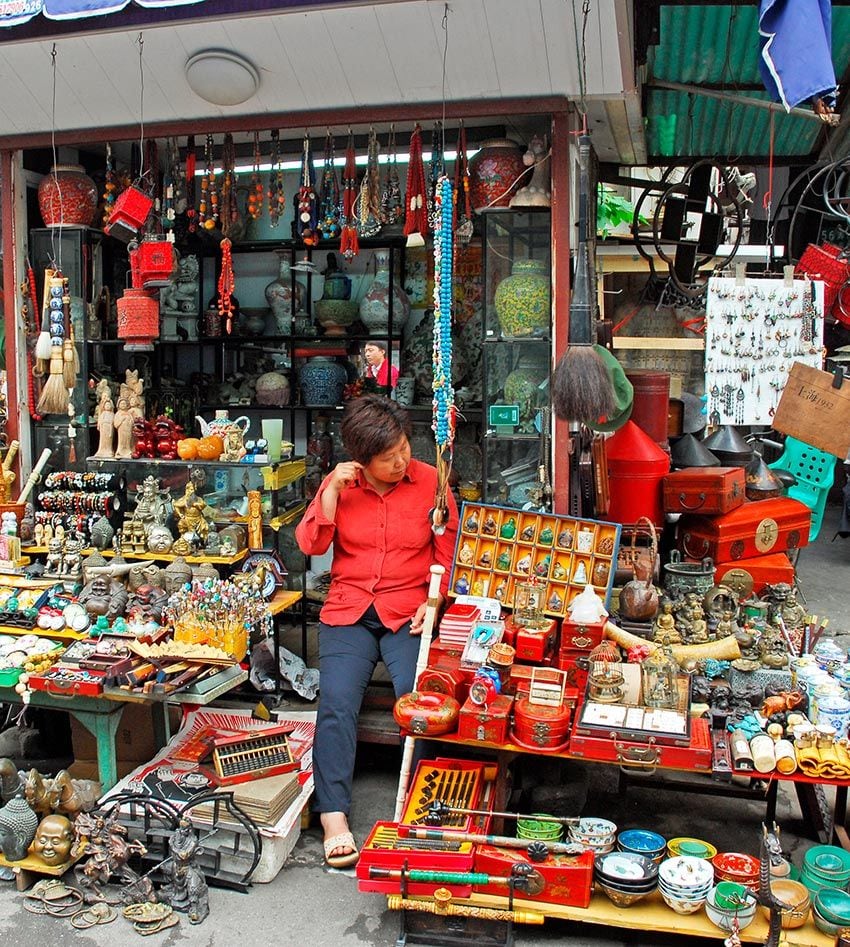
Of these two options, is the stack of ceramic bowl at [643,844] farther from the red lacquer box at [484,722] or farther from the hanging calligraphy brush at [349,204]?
the hanging calligraphy brush at [349,204]

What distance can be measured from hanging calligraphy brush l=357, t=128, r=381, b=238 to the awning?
1.35m

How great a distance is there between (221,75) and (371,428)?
69.2 inches

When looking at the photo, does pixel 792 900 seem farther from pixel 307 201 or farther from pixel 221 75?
pixel 307 201

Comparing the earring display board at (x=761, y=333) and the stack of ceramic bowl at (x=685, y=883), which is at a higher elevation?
the earring display board at (x=761, y=333)

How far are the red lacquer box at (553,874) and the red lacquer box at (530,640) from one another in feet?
2.46

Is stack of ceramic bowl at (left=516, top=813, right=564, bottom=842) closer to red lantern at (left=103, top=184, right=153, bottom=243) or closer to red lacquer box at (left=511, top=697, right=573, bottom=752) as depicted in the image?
red lacquer box at (left=511, top=697, right=573, bottom=752)

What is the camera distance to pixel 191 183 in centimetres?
520

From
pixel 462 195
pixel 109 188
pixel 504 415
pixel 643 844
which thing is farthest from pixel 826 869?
pixel 109 188

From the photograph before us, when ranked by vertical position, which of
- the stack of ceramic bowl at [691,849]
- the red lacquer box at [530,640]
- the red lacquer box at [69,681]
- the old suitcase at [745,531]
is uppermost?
the old suitcase at [745,531]

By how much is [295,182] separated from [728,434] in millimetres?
3137

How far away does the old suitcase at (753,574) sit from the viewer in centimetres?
453

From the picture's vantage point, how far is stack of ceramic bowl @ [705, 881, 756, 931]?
2.70 m

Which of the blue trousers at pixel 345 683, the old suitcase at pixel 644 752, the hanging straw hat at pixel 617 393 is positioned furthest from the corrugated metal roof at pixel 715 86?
the old suitcase at pixel 644 752

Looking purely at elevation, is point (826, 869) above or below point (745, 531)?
below
